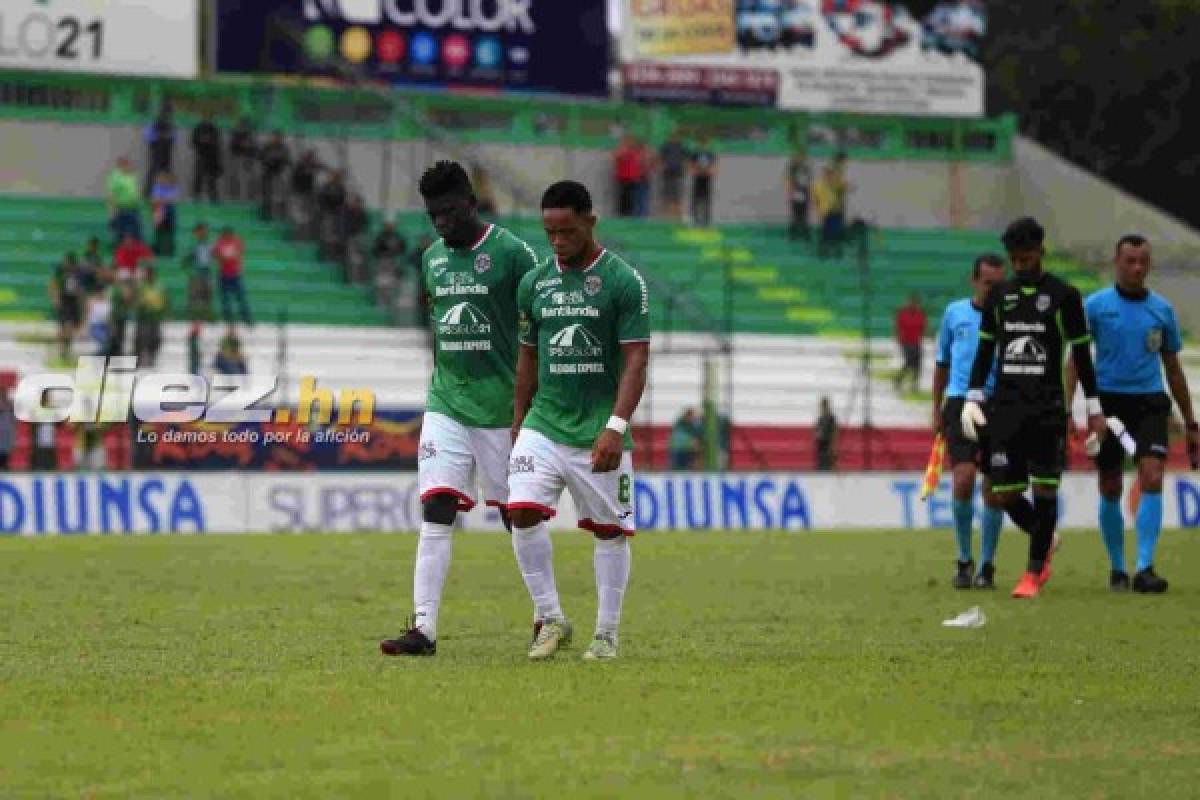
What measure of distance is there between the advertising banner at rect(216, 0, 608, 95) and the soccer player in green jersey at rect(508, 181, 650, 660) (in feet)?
103

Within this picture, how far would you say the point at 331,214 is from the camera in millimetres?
39688

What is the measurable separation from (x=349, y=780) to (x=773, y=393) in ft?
91.4

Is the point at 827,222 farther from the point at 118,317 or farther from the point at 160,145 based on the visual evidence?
the point at 118,317

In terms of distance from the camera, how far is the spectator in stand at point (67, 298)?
31.3 m

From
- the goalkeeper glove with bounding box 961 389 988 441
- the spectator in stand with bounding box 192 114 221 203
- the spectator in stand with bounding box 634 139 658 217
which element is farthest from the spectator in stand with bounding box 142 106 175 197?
the goalkeeper glove with bounding box 961 389 988 441

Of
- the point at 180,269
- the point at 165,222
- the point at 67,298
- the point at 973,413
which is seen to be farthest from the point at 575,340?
the point at 165,222

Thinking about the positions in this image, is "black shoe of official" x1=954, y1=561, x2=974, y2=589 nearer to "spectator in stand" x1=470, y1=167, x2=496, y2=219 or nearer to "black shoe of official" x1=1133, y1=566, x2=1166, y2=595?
"black shoe of official" x1=1133, y1=566, x2=1166, y2=595

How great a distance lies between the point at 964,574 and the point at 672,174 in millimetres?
27541

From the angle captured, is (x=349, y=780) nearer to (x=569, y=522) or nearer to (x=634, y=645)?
(x=634, y=645)

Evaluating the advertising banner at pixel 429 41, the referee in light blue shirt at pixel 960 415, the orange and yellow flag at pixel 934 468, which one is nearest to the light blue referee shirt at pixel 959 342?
the referee in light blue shirt at pixel 960 415

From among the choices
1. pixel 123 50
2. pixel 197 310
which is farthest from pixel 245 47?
pixel 197 310

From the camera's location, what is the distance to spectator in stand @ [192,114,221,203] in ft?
132

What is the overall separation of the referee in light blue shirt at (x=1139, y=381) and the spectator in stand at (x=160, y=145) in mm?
23384

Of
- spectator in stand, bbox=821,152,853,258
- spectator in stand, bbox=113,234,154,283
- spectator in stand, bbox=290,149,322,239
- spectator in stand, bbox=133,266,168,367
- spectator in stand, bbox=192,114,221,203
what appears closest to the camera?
spectator in stand, bbox=133,266,168,367
